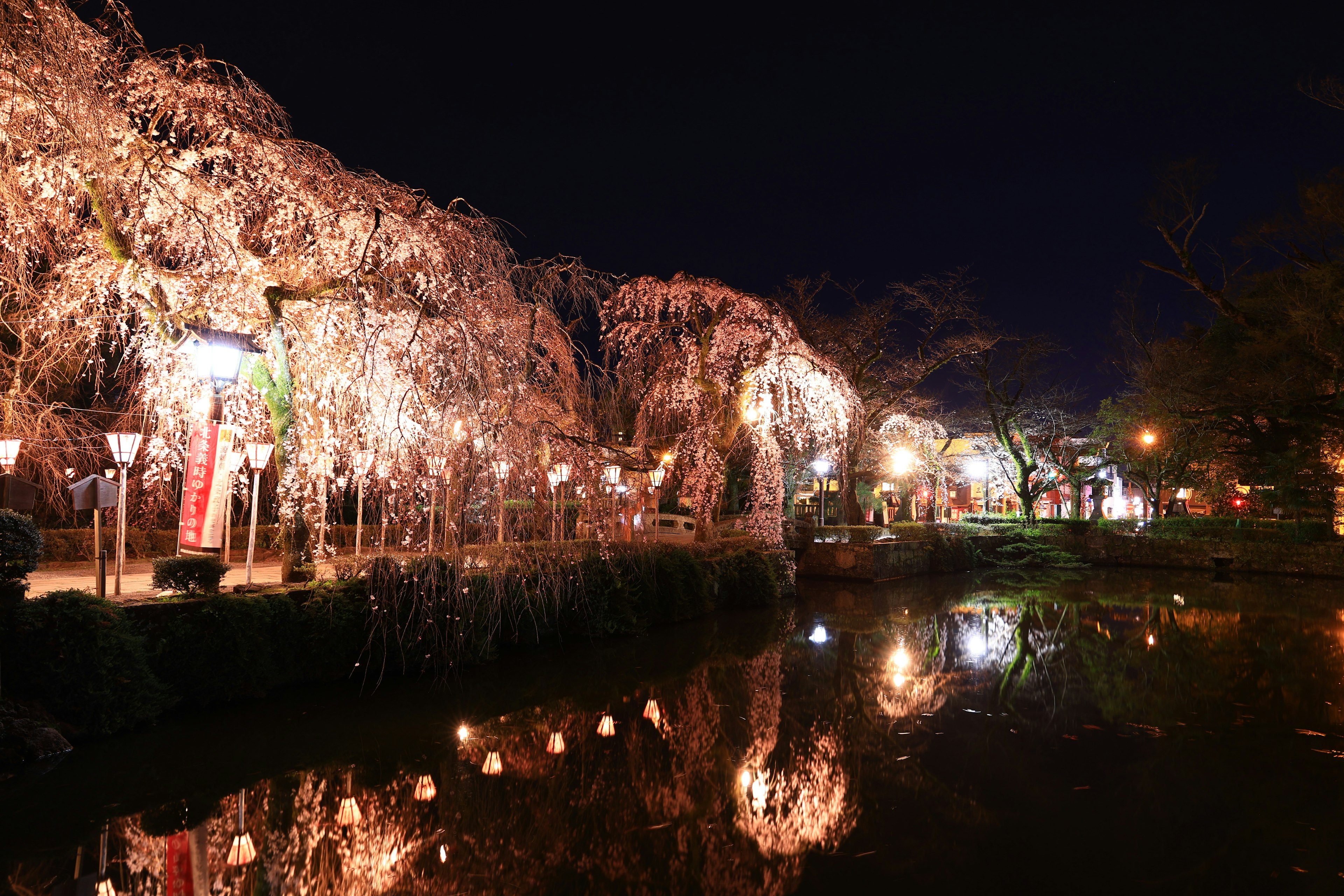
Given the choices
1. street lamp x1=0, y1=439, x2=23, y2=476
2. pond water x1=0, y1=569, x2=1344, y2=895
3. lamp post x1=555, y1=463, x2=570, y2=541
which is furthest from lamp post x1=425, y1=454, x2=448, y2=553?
street lamp x1=0, y1=439, x2=23, y2=476

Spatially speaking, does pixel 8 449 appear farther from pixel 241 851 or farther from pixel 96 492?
pixel 241 851

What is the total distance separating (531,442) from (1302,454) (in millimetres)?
24285

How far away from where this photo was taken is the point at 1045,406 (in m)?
31.0

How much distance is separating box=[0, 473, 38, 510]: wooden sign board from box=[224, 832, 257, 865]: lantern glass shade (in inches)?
260

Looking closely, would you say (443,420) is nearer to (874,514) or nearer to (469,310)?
(469,310)

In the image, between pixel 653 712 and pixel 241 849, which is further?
pixel 653 712

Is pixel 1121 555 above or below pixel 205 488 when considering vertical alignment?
below

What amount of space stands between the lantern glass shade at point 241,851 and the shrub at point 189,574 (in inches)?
141

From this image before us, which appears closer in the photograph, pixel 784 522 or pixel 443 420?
pixel 443 420

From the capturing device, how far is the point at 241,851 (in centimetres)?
439

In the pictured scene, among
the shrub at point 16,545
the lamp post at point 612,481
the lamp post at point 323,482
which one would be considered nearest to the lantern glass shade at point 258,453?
the lamp post at point 323,482

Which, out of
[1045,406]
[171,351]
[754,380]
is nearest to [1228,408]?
[1045,406]

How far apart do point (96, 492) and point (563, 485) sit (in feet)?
14.8

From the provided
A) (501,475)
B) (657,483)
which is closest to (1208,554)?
(657,483)
